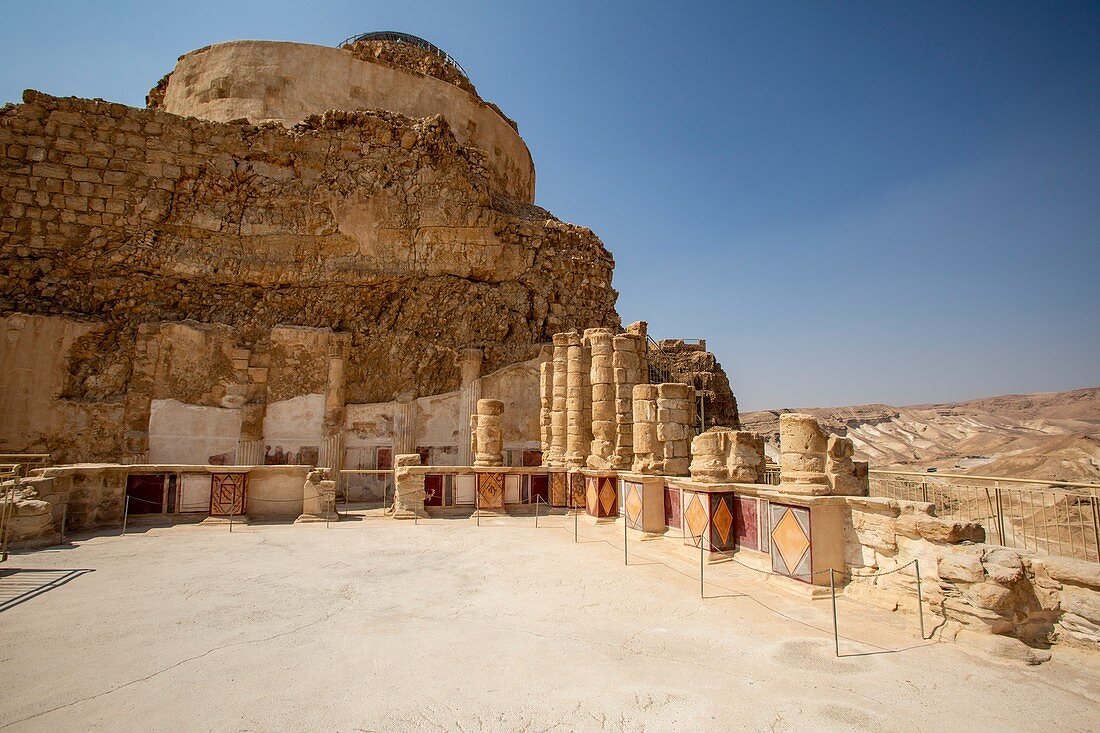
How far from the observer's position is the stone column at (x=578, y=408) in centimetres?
1402

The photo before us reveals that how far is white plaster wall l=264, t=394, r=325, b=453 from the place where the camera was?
699 inches

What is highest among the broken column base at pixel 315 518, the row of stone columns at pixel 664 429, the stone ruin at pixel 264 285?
the stone ruin at pixel 264 285

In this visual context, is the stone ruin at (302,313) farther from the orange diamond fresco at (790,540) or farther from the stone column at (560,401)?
the orange diamond fresco at (790,540)

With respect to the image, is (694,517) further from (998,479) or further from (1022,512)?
(1022,512)

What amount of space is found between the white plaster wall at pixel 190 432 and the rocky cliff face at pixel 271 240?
1.74 metres

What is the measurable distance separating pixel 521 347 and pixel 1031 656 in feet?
53.9

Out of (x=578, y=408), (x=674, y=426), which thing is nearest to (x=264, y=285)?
(x=578, y=408)

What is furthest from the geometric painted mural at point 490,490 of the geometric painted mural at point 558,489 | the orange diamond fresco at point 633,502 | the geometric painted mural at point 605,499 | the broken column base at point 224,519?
the broken column base at point 224,519

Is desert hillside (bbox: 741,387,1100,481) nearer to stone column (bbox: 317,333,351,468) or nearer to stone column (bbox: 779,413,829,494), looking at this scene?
stone column (bbox: 779,413,829,494)

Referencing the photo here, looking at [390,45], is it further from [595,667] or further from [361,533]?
[595,667]

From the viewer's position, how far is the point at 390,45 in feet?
81.7

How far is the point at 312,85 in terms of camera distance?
2233 centimetres

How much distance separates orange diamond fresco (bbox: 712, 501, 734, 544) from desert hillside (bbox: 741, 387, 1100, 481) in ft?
50.9

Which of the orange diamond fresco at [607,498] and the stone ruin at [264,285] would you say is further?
the stone ruin at [264,285]
